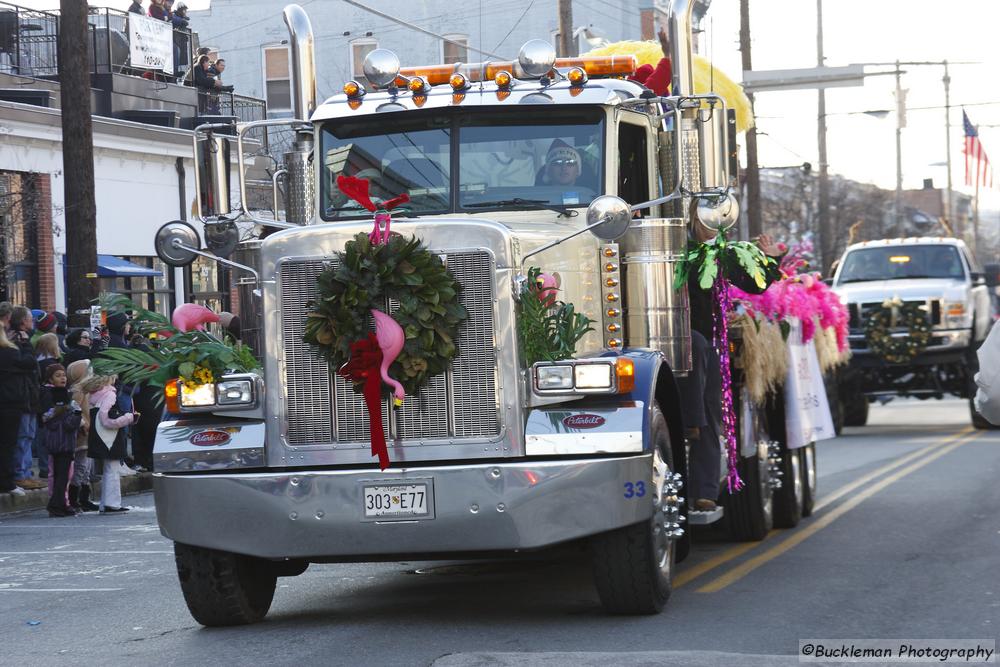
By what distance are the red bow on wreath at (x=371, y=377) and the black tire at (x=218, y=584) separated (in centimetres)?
108

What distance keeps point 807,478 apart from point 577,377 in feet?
19.7

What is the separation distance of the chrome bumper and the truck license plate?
0.12 ft

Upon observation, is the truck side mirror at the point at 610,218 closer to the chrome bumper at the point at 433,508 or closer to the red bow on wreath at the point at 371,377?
the chrome bumper at the point at 433,508

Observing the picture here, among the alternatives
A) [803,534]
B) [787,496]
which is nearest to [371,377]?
[803,534]

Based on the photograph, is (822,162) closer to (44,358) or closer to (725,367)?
(44,358)

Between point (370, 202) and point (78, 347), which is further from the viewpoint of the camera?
point (78, 347)

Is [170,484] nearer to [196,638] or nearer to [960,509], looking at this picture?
[196,638]

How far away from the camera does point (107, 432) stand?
1520cm

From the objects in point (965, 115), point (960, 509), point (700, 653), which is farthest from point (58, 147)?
point (965, 115)

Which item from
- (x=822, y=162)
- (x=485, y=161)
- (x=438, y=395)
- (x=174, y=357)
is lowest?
(x=438, y=395)

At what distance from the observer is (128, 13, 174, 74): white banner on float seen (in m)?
30.7

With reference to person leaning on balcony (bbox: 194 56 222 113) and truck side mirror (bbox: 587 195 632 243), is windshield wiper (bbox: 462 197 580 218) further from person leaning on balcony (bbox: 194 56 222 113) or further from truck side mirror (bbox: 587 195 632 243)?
person leaning on balcony (bbox: 194 56 222 113)

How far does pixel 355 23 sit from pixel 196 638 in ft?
127

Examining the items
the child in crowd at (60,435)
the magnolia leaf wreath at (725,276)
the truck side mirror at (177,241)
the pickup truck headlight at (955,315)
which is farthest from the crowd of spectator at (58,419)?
the pickup truck headlight at (955,315)
